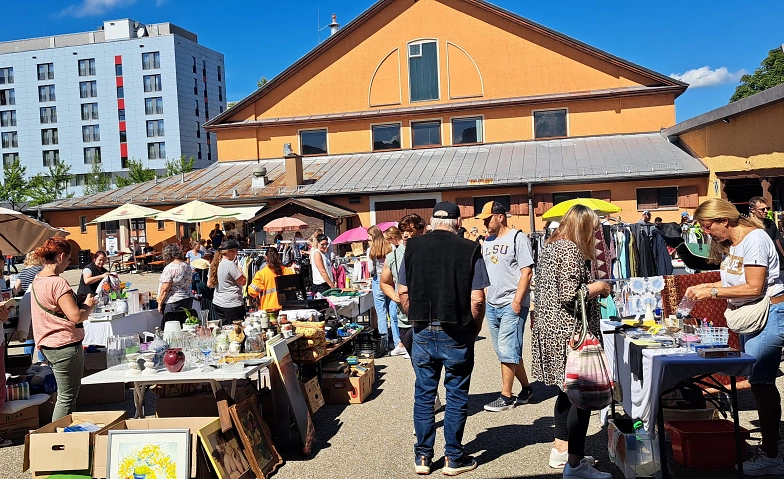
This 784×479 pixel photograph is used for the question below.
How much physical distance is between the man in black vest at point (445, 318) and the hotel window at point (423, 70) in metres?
21.6

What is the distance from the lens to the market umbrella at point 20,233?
1002 centimetres

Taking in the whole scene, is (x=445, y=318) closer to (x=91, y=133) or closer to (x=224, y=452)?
(x=224, y=452)

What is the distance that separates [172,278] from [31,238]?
109 inches

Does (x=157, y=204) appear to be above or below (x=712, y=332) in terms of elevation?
above

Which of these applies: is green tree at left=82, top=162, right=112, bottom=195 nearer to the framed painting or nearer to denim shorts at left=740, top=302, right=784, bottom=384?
the framed painting

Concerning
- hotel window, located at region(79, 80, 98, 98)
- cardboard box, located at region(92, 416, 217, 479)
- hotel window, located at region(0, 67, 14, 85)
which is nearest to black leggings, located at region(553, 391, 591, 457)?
cardboard box, located at region(92, 416, 217, 479)

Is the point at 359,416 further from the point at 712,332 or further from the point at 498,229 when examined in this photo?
the point at 712,332

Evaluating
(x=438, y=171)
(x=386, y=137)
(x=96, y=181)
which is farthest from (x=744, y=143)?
(x=96, y=181)

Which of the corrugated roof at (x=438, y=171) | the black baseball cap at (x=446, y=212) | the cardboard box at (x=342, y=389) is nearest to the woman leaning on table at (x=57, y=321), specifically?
the cardboard box at (x=342, y=389)

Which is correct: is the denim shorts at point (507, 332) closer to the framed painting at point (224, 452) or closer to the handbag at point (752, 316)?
the handbag at point (752, 316)

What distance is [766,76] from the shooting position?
51344 millimetres

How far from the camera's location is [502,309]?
670 cm

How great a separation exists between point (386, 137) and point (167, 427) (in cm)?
2210

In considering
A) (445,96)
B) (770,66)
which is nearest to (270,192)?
(445,96)
